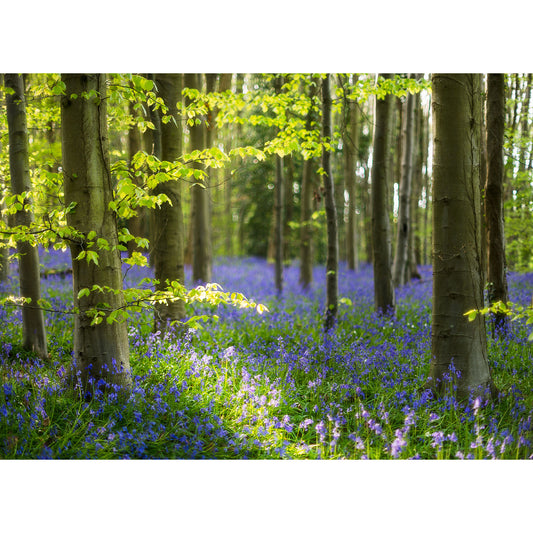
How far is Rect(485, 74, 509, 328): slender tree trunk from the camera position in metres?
5.18

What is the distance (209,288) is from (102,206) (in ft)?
3.57

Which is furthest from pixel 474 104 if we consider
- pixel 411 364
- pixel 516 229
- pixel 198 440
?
pixel 516 229

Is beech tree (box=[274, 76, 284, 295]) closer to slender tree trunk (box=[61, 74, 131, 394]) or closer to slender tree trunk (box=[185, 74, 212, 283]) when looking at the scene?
slender tree trunk (box=[185, 74, 212, 283])

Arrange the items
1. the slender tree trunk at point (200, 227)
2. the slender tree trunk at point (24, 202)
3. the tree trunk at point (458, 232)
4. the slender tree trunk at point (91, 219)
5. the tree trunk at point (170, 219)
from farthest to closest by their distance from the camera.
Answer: the slender tree trunk at point (200, 227) → the tree trunk at point (170, 219) → the slender tree trunk at point (24, 202) → the tree trunk at point (458, 232) → the slender tree trunk at point (91, 219)

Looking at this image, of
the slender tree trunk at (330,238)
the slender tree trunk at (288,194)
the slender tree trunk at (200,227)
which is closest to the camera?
the slender tree trunk at (330,238)

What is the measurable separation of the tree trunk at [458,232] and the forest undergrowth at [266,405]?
1.05 ft

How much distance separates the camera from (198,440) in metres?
3.19

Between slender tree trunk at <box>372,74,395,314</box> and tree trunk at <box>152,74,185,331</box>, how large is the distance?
3.14 metres

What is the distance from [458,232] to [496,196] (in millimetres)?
2190

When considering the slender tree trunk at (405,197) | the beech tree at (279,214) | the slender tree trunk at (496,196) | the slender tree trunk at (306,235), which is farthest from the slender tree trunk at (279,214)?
the slender tree trunk at (496,196)

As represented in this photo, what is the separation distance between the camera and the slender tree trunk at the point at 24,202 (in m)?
4.32

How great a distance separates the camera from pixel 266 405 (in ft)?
12.0

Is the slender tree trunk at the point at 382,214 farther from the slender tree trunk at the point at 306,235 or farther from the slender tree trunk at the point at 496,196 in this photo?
the slender tree trunk at the point at 306,235
